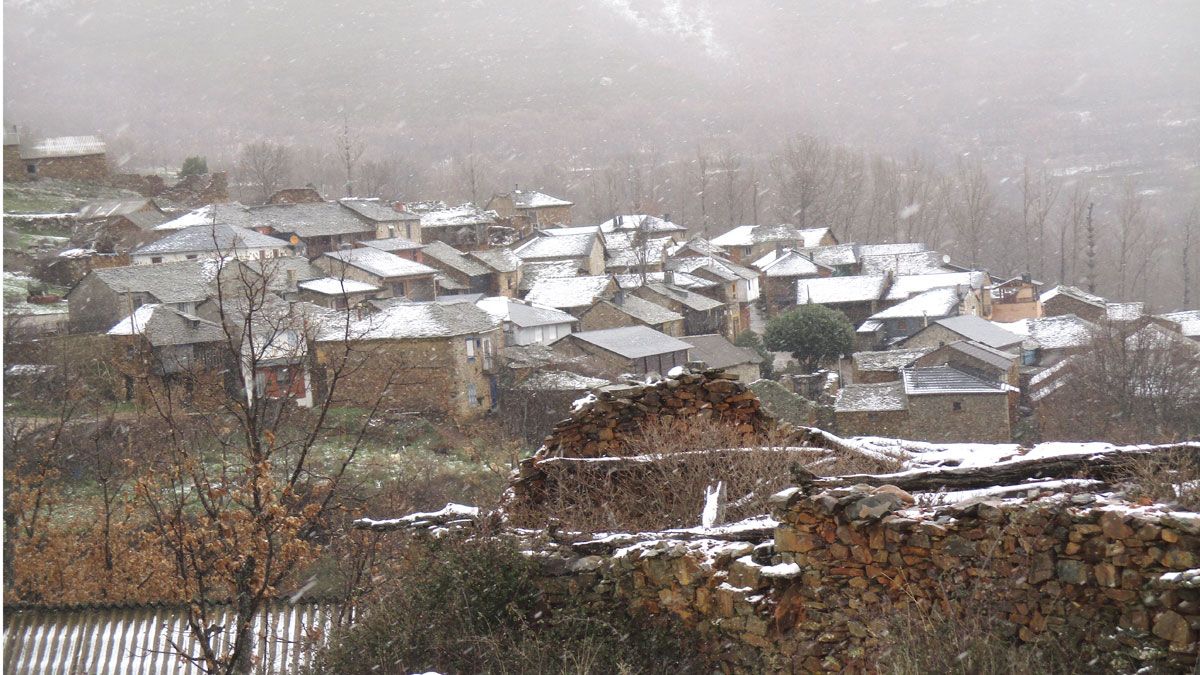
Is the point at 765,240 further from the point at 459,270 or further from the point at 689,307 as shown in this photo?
the point at 459,270

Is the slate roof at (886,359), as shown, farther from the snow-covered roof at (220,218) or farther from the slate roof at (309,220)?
the snow-covered roof at (220,218)

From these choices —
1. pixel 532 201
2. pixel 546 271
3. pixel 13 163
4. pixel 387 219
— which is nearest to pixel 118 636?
pixel 546 271

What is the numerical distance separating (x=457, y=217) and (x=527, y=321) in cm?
2621

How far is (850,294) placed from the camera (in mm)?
53688

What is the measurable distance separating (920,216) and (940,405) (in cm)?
5121

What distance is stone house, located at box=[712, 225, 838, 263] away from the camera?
228ft

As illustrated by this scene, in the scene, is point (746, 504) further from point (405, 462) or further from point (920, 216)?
point (920, 216)

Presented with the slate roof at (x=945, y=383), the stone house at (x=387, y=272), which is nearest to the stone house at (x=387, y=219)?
the stone house at (x=387, y=272)

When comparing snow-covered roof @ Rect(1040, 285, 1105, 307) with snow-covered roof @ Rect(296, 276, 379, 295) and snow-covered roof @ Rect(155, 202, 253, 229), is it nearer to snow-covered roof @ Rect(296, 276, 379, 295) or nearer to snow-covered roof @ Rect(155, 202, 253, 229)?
snow-covered roof @ Rect(296, 276, 379, 295)

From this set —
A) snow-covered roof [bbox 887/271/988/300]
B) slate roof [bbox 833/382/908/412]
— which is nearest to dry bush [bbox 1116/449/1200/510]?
slate roof [bbox 833/382/908/412]

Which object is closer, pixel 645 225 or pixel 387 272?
pixel 387 272

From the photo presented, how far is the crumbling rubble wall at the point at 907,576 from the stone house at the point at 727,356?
33.0 metres

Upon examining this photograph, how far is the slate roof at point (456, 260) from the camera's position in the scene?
176 ft

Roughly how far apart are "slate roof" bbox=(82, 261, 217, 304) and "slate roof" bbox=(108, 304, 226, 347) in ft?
7.33
